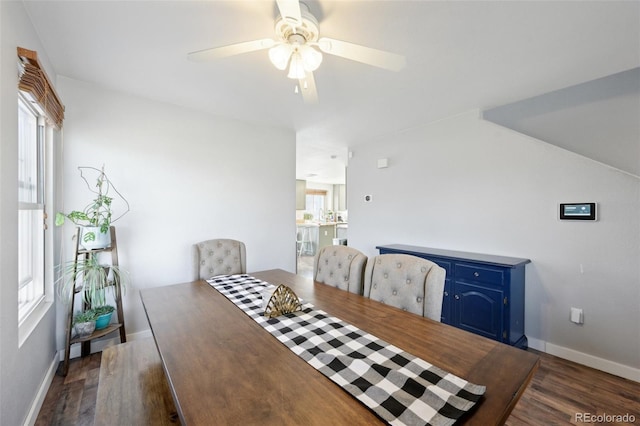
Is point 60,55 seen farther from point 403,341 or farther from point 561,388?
point 561,388

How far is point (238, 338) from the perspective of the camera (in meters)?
1.15

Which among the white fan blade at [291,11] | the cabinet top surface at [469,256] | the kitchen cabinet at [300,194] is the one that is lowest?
the cabinet top surface at [469,256]

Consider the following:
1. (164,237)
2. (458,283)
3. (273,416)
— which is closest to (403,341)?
(273,416)

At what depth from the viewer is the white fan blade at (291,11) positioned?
1134 mm

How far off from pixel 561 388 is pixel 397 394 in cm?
214

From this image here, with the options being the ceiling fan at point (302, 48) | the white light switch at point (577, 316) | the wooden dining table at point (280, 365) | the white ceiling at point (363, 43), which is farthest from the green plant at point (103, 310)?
the white light switch at point (577, 316)

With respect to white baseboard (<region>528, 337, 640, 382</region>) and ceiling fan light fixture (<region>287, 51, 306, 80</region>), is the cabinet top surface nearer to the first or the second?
white baseboard (<region>528, 337, 640, 382</region>)

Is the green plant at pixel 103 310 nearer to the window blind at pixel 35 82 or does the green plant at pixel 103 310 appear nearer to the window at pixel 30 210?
the window at pixel 30 210

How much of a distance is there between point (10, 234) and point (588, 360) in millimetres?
Answer: 4124

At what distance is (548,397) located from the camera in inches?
74.6

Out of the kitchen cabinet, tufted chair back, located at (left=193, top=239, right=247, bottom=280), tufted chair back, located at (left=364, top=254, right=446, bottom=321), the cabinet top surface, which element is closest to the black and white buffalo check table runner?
tufted chair back, located at (left=364, top=254, right=446, bottom=321)

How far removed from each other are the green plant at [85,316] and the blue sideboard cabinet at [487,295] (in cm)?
318

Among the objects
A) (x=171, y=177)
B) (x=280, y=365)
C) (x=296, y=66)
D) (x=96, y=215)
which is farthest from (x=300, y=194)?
(x=280, y=365)

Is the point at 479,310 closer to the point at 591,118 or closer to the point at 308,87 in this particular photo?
the point at 591,118
